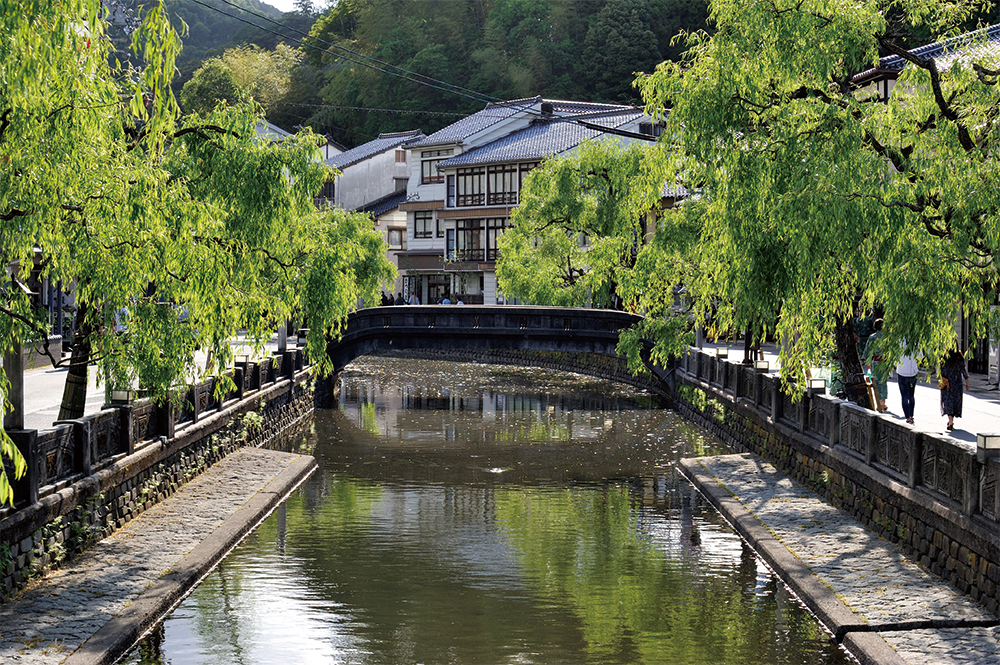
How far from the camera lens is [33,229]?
39.9 ft

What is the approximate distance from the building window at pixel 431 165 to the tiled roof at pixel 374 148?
11.5 feet

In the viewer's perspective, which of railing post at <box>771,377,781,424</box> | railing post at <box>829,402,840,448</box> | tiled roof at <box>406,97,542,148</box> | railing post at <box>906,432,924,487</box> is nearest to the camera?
railing post at <box>906,432,924,487</box>

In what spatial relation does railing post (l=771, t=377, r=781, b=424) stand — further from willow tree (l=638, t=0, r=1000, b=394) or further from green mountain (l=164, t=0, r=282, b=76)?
green mountain (l=164, t=0, r=282, b=76)

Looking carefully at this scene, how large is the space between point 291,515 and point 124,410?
4216 millimetres

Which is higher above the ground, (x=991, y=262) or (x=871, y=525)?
(x=991, y=262)

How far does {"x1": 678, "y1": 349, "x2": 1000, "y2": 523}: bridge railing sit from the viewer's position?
1338 centimetres

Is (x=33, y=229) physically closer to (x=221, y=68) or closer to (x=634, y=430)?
(x=634, y=430)

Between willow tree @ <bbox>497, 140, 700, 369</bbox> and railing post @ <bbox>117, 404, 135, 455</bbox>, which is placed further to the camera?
willow tree @ <bbox>497, 140, 700, 369</bbox>

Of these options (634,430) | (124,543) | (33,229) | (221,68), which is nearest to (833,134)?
(33,229)

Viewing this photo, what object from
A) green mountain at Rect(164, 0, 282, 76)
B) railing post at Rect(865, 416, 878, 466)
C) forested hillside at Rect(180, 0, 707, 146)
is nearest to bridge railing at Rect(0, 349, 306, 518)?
railing post at Rect(865, 416, 878, 466)

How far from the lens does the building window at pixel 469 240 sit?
7656cm

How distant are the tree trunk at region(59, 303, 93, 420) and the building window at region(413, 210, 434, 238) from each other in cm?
6307

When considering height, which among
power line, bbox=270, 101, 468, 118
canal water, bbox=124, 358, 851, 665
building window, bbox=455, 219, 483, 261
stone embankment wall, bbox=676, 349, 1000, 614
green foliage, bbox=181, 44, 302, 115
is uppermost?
green foliage, bbox=181, 44, 302, 115

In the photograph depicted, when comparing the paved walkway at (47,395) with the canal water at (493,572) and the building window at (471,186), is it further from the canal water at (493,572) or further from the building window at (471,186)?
the building window at (471,186)
